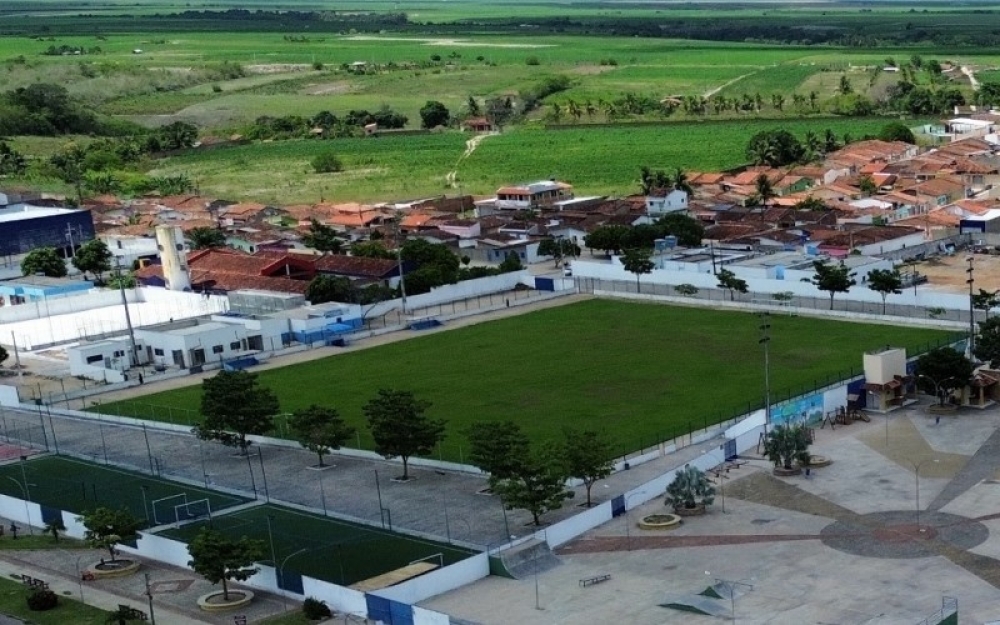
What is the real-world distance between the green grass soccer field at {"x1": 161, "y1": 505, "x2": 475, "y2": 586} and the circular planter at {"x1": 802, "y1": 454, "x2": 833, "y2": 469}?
28.4ft

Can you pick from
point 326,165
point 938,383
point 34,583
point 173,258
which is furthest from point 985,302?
point 326,165

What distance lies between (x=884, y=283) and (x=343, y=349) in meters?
18.5

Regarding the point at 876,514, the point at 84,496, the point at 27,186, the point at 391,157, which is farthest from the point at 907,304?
the point at 27,186

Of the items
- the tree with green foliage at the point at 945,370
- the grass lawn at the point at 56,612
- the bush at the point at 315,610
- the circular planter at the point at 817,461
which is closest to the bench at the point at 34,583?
the grass lawn at the point at 56,612

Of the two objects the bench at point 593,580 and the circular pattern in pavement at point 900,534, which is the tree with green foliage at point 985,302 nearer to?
the circular pattern in pavement at point 900,534

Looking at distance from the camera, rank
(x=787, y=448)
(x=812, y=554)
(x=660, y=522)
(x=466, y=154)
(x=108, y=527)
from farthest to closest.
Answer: (x=466, y=154)
(x=787, y=448)
(x=660, y=522)
(x=108, y=527)
(x=812, y=554)

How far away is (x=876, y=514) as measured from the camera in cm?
3083

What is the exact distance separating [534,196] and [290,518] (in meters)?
47.5

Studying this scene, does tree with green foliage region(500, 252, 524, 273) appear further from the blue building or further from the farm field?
the blue building

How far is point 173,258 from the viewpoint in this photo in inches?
2402

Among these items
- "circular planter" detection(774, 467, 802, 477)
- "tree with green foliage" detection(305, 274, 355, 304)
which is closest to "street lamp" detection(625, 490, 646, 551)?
"circular planter" detection(774, 467, 802, 477)

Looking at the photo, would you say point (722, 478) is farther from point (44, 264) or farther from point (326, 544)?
point (44, 264)

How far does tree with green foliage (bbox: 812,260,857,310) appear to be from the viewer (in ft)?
168

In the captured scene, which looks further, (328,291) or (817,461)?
(328,291)
